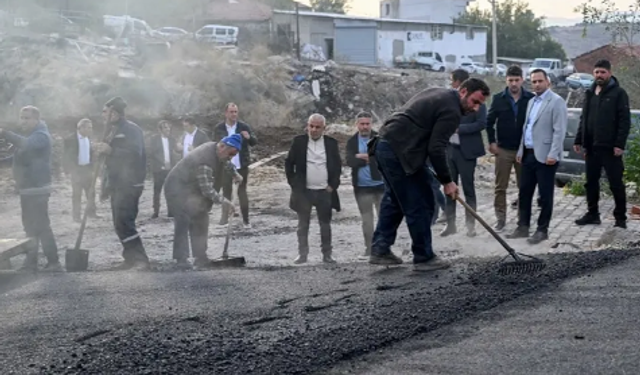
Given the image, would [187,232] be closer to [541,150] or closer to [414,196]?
[414,196]

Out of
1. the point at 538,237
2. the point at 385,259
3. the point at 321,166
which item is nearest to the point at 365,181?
the point at 321,166

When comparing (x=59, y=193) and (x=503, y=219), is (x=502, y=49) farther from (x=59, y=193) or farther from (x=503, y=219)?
(x=503, y=219)

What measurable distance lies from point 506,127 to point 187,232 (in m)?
3.99

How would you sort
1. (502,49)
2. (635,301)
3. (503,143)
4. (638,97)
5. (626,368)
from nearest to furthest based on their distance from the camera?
(626,368) → (635,301) → (503,143) → (638,97) → (502,49)

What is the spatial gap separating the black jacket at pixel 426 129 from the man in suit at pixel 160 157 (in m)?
8.22

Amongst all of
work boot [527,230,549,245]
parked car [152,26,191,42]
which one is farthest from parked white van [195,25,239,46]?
work boot [527,230,549,245]

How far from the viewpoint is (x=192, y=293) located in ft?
27.9

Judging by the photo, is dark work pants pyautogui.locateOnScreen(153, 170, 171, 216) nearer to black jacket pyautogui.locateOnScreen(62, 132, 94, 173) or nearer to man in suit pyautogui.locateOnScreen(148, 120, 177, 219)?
man in suit pyautogui.locateOnScreen(148, 120, 177, 219)

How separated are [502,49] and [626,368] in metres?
79.7

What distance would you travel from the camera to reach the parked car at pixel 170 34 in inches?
1751

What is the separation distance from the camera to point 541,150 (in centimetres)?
1127

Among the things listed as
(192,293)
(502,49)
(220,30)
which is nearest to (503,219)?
(192,293)

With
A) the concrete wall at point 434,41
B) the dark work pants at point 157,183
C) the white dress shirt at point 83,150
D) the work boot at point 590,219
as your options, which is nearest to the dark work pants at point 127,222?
the work boot at point 590,219

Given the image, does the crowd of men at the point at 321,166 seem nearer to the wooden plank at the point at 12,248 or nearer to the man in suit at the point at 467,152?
the man in suit at the point at 467,152
